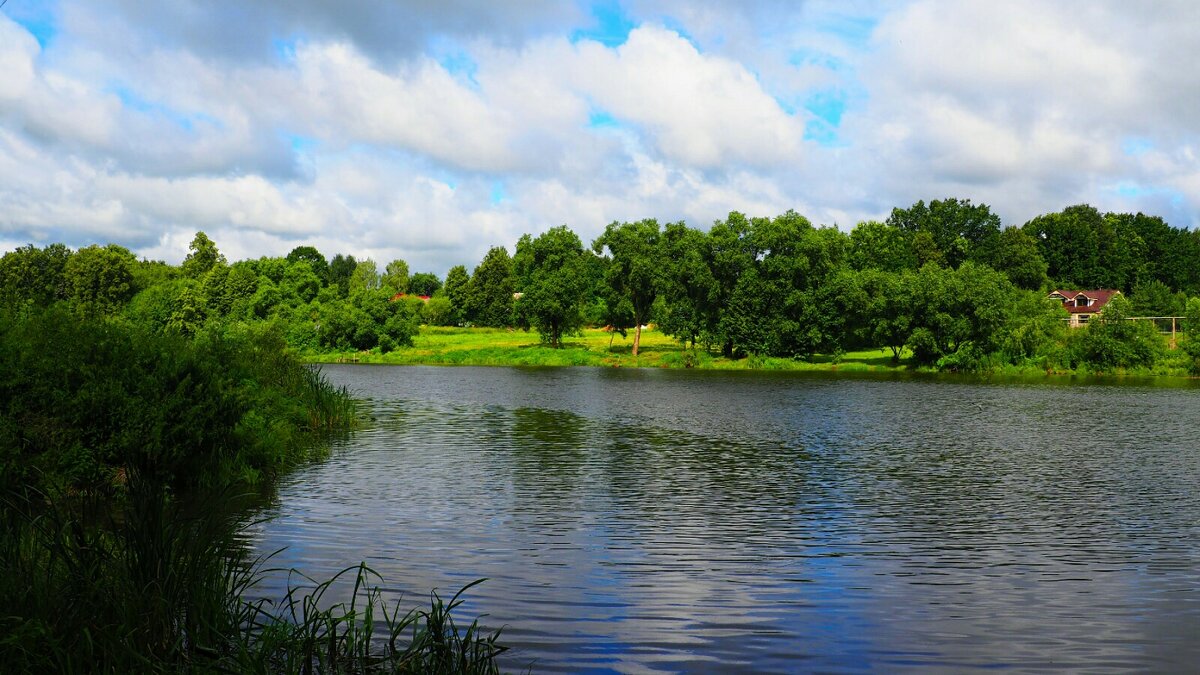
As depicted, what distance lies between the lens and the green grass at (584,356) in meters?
82.7

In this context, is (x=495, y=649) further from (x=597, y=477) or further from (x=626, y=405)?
(x=626, y=405)

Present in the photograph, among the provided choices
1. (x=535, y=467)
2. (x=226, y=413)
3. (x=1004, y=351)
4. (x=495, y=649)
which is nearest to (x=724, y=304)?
(x=1004, y=351)

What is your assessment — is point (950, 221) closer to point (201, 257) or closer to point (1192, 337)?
point (1192, 337)

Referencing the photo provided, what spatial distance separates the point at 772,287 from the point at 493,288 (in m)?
60.6

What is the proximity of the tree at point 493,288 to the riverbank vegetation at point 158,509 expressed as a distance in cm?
10091

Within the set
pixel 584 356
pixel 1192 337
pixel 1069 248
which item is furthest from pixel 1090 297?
pixel 584 356

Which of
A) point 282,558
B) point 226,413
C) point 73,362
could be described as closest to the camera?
point 282,558

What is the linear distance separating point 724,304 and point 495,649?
259 feet

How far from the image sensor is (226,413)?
1750 cm

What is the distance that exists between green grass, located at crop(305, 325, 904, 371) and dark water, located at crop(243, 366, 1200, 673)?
49.7 metres

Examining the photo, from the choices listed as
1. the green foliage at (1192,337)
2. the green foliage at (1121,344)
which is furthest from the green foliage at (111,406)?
the green foliage at (1192,337)

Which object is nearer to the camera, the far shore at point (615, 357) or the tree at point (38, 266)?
the far shore at point (615, 357)

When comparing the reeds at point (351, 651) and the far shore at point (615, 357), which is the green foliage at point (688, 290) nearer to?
the far shore at point (615, 357)

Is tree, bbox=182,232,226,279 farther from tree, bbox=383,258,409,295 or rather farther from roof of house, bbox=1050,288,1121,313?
roof of house, bbox=1050,288,1121,313
